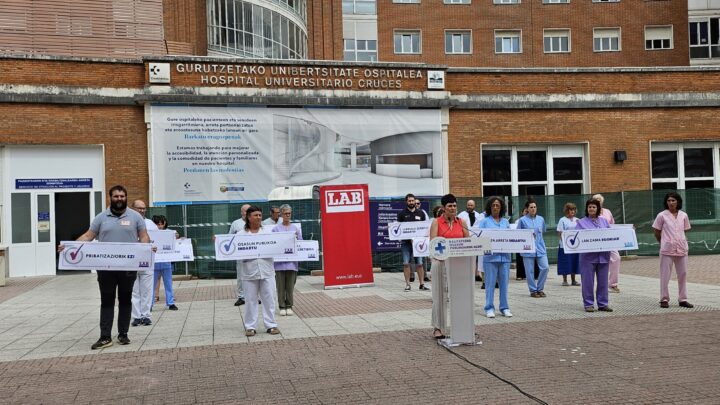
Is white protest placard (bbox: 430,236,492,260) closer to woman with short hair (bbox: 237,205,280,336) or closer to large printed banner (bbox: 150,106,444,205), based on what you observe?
woman with short hair (bbox: 237,205,280,336)

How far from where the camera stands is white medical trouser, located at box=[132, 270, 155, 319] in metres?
9.66

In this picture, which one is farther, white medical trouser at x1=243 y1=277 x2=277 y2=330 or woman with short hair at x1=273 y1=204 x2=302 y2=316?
woman with short hair at x1=273 y1=204 x2=302 y2=316

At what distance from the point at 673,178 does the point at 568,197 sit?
6824 mm

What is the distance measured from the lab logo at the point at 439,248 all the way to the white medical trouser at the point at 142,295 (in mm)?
4627

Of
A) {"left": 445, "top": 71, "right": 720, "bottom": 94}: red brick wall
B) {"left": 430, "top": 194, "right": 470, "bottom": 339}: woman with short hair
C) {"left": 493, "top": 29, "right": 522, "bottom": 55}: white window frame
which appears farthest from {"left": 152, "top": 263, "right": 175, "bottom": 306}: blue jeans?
{"left": 493, "top": 29, "right": 522, "bottom": 55}: white window frame

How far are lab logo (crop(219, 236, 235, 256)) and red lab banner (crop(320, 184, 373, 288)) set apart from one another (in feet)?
15.4

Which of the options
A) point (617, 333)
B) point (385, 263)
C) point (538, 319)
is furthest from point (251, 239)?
point (385, 263)

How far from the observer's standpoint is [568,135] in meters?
22.5

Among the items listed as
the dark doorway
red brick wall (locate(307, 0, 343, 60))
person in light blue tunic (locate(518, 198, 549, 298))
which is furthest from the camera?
red brick wall (locate(307, 0, 343, 60))

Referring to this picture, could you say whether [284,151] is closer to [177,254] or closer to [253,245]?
[177,254]

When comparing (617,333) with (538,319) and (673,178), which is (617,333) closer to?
(538,319)

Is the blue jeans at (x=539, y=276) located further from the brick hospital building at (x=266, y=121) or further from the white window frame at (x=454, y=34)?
the white window frame at (x=454, y=34)

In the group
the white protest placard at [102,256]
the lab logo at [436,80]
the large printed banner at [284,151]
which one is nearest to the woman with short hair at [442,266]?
the white protest placard at [102,256]

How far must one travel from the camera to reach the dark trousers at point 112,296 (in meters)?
7.98
